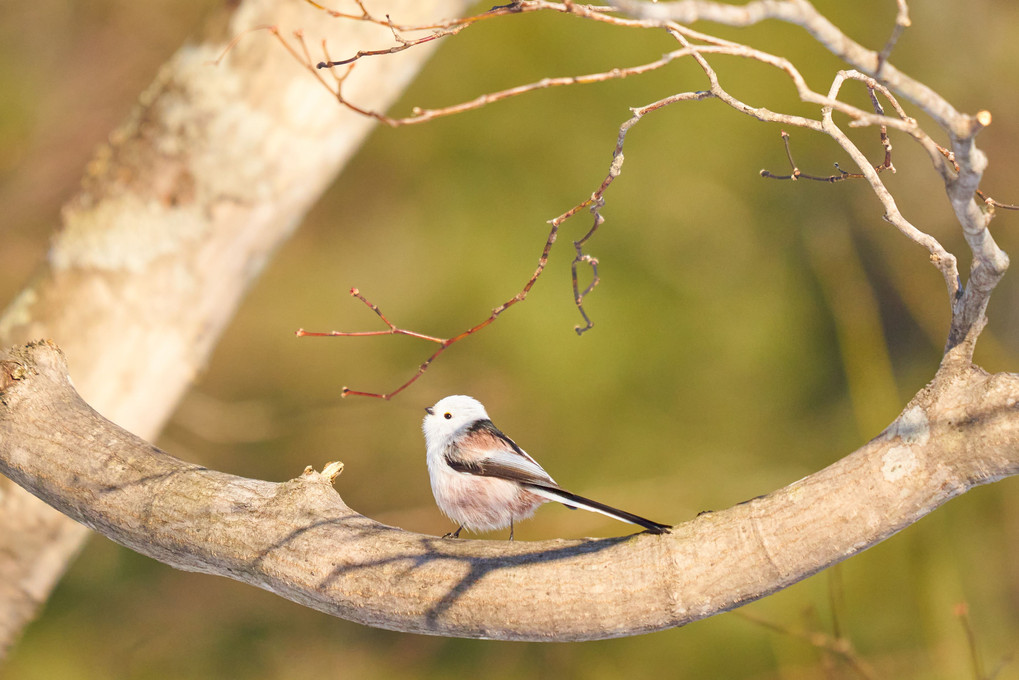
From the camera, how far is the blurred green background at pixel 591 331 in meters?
4.07

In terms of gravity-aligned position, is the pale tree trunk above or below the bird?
above

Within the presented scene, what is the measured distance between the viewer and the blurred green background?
4.07 m

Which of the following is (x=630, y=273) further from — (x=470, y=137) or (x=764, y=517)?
(x=764, y=517)

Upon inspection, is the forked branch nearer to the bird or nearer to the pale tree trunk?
A: the bird

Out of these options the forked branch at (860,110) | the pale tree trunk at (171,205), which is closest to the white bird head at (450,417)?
the forked branch at (860,110)

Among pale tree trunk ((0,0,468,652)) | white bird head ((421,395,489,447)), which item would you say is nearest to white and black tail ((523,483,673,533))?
white bird head ((421,395,489,447))

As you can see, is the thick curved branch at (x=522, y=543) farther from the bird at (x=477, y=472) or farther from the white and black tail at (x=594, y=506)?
the bird at (x=477, y=472)

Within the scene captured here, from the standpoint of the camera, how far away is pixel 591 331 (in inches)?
171

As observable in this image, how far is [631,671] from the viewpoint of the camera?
389cm

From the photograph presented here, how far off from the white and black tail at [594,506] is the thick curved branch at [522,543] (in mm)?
52

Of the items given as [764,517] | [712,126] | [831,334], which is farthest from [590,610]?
[712,126]

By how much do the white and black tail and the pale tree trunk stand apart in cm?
152

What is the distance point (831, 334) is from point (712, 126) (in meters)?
1.41

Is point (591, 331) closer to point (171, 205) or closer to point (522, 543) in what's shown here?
point (171, 205)
